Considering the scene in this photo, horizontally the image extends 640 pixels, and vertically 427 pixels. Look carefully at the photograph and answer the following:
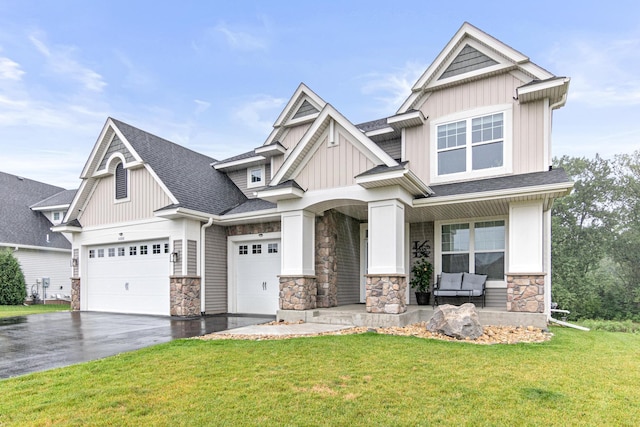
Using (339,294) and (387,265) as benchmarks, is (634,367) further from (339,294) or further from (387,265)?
(339,294)

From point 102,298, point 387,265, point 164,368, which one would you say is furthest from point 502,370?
point 102,298

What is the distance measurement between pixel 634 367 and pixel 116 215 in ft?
44.7

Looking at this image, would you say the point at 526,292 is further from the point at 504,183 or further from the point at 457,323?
the point at 504,183

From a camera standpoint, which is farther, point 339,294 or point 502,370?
point 339,294

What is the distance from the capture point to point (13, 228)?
62.6 ft

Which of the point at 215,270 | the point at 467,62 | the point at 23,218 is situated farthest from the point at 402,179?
the point at 23,218

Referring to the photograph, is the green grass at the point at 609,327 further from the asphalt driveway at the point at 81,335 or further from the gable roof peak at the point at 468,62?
the asphalt driveway at the point at 81,335

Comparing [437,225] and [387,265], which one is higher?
[437,225]

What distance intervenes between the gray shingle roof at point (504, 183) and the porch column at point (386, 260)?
138cm

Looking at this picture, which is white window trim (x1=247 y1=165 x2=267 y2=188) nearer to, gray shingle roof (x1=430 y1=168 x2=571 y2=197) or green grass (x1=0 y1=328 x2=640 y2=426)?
gray shingle roof (x1=430 y1=168 x2=571 y2=197)

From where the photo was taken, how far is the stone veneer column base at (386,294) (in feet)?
26.6

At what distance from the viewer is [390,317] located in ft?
26.3

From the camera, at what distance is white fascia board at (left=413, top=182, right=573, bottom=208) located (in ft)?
24.8

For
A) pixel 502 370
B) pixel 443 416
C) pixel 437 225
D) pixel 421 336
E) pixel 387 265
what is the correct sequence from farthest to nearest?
pixel 437 225 < pixel 387 265 < pixel 421 336 < pixel 502 370 < pixel 443 416
